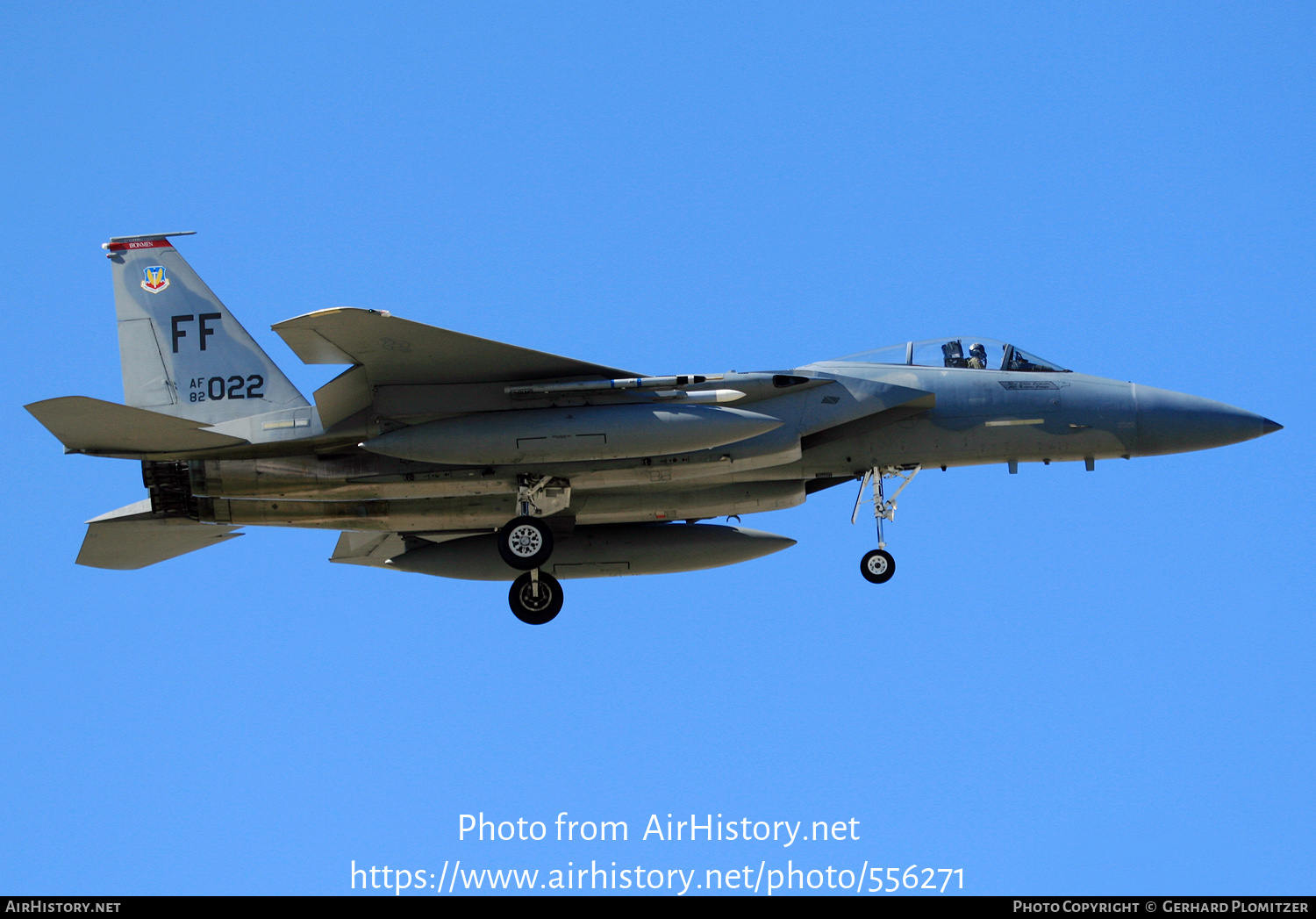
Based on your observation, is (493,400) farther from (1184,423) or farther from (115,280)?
(1184,423)

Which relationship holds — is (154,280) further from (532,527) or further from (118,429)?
(532,527)

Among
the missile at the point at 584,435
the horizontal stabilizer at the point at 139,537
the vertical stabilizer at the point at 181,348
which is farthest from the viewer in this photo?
the vertical stabilizer at the point at 181,348

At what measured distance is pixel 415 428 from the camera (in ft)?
47.6

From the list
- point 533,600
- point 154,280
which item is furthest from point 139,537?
point 533,600

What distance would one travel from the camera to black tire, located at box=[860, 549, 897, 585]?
15781 millimetres

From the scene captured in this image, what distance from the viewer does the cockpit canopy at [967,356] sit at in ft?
52.4

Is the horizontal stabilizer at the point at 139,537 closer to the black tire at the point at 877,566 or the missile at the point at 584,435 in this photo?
the missile at the point at 584,435

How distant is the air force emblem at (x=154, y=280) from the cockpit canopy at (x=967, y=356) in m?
8.61

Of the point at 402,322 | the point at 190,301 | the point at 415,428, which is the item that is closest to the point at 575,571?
the point at 415,428

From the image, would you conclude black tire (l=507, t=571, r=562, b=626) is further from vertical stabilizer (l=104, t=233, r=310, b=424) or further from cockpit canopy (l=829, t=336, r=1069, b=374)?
cockpit canopy (l=829, t=336, r=1069, b=374)

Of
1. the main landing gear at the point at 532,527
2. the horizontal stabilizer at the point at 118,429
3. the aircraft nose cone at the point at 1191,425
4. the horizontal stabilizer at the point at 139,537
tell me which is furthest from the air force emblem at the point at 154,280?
the aircraft nose cone at the point at 1191,425

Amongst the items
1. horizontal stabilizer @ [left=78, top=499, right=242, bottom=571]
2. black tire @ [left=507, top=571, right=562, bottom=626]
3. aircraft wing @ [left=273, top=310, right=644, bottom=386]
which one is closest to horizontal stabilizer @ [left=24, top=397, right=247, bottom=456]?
horizontal stabilizer @ [left=78, top=499, right=242, bottom=571]
